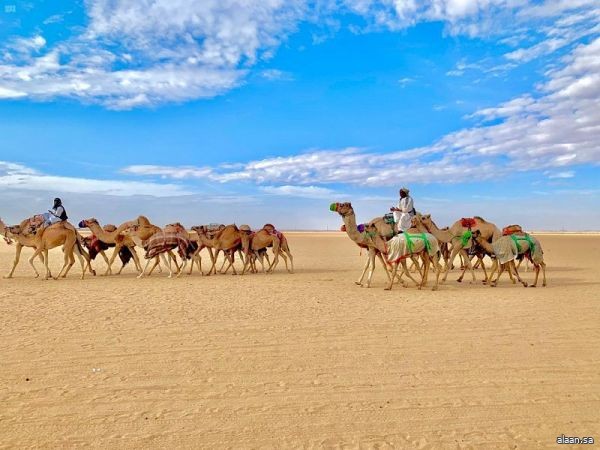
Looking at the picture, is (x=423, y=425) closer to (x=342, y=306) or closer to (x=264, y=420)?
(x=264, y=420)

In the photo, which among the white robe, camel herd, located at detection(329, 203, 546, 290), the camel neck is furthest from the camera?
the white robe

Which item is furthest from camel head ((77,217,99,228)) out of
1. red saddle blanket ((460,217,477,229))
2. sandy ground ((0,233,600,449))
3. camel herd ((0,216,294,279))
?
red saddle blanket ((460,217,477,229))

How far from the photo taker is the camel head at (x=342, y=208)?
1447 centimetres

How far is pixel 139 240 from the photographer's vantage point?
18.0m

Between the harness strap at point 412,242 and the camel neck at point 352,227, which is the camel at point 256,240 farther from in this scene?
the harness strap at point 412,242

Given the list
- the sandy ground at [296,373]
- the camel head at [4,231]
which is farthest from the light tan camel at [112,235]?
the sandy ground at [296,373]

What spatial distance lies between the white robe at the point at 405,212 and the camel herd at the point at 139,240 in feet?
18.5

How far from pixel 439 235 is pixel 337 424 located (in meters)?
13.1

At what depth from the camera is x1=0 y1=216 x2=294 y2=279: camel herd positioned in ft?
54.8

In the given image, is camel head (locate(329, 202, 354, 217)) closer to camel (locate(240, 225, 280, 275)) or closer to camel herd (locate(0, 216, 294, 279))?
camel herd (locate(0, 216, 294, 279))

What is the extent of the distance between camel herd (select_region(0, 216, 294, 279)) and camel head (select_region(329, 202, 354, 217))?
501 cm

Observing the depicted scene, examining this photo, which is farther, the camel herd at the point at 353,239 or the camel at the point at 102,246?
the camel at the point at 102,246

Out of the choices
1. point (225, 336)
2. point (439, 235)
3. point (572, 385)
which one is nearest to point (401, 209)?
point (439, 235)

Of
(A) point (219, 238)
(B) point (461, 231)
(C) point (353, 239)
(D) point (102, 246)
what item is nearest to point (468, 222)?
(B) point (461, 231)
